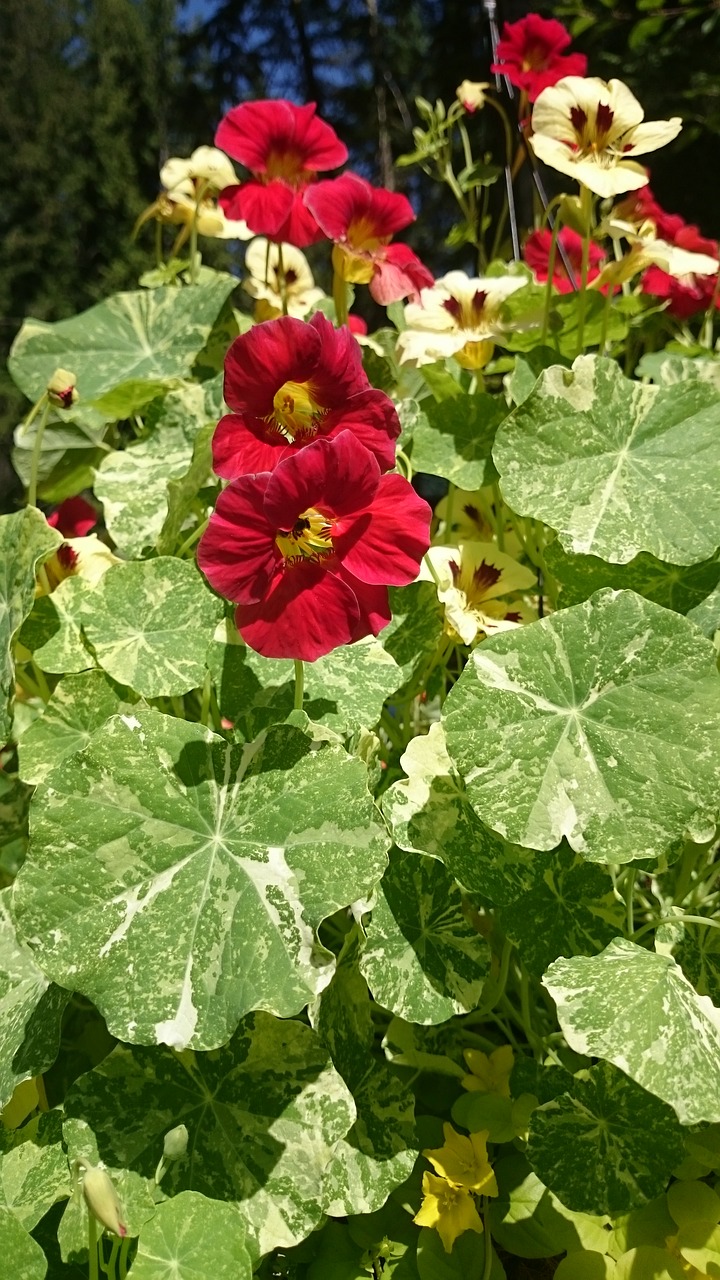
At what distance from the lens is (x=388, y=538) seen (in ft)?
1.76

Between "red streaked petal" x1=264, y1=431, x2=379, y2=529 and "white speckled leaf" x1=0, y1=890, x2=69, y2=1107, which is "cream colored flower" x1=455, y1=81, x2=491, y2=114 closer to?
"red streaked petal" x1=264, y1=431, x2=379, y2=529

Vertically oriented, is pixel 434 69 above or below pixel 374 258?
below

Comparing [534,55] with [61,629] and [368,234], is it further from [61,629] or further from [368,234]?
[61,629]

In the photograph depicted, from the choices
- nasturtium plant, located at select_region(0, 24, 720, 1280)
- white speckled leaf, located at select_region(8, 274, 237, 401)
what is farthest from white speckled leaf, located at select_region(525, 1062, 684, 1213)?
white speckled leaf, located at select_region(8, 274, 237, 401)

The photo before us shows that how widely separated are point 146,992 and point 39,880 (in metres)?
0.09

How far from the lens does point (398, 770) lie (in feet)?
2.46

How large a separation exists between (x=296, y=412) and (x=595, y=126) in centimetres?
38

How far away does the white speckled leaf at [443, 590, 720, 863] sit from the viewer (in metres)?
0.52

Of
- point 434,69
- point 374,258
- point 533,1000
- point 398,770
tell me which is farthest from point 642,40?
point 434,69

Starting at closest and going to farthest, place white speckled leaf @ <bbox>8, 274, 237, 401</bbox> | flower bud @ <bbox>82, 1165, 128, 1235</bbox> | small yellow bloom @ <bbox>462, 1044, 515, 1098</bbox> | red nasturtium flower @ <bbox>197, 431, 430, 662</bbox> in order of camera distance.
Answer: flower bud @ <bbox>82, 1165, 128, 1235</bbox> → red nasturtium flower @ <bbox>197, 431, 430, 662</bbox> → small yellow bloom @ <bbox>462, 1044, 515, 1098</bbox> → white speckled leaf @ <bbox>8, 274, 237, 401</bbox>

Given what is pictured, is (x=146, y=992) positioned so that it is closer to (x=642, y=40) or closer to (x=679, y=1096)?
(x=679, y=1096)

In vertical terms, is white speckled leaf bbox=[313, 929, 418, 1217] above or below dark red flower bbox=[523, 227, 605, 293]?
below

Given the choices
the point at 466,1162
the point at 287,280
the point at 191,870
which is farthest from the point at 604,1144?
the point at 287,280

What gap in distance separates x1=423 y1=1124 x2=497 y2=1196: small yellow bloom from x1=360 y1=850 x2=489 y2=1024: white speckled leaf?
0.27ft
